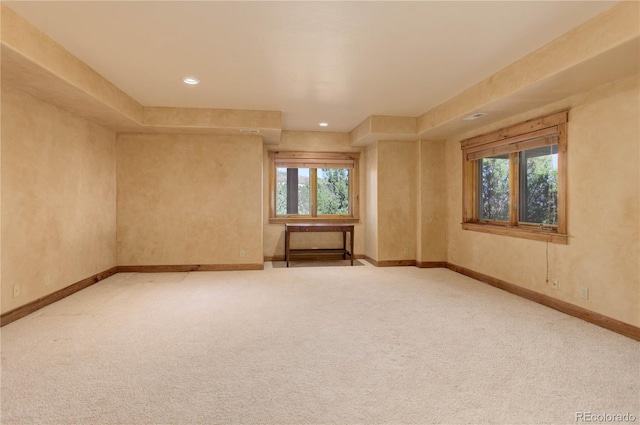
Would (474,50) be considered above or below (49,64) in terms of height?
above

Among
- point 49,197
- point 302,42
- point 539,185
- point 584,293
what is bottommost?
point 584,293

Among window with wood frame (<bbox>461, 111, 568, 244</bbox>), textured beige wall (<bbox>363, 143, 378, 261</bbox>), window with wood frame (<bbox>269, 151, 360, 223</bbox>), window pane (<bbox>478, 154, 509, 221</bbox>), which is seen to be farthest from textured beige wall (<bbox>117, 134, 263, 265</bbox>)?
window pane (<bbox>478, 154, 509, 221</bbox>)

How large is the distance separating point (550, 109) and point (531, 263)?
1.75m

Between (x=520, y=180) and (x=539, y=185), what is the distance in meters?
0.35

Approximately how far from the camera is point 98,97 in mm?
3617

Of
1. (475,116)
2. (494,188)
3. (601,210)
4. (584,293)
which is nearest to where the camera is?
(601,210)

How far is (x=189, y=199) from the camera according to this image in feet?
18.0

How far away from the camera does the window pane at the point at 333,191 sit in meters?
6.96

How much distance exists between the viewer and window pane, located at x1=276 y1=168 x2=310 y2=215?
6.83 meters

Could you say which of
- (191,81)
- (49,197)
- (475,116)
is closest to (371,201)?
(475,116)

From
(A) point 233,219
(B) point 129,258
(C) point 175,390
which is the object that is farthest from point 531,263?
(B) point 129,258

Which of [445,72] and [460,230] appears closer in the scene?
[445,72]

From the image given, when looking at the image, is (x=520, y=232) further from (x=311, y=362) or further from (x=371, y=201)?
(x=311, y=362)

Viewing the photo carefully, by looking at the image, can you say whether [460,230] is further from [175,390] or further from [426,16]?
[175,390]
